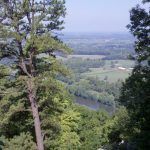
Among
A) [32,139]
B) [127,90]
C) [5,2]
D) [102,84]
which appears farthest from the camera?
[102,84]

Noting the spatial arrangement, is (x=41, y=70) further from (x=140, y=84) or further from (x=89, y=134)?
(x=89, y=134)

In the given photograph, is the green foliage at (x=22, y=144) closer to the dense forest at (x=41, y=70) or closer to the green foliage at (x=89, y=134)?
the dense forest at (x=41, y=70)

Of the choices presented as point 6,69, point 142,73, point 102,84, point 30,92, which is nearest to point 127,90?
point 142,73

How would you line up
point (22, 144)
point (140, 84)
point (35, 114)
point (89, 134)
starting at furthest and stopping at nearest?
point (89, 134) < point (22, 144) < point (35, 114) < point (140, 84)

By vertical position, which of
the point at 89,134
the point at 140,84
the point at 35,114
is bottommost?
the point at 89,134

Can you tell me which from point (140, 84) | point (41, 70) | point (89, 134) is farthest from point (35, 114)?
point (89, 134)

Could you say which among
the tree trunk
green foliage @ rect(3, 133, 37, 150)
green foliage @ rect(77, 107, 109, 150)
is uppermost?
the tree trunk

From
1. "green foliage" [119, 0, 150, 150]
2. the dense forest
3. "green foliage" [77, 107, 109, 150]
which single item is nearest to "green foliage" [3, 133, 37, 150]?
the dense forest

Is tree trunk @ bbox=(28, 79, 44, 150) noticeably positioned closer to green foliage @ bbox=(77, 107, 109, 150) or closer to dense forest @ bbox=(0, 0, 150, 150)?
dense forest @ bbox=(0, 0, 150, 150)

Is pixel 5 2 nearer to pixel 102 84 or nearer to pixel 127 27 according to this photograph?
pixel 127 27

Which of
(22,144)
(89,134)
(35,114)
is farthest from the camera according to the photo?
(89,134)

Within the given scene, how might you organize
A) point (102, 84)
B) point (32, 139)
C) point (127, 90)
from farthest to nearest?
point (102, 84) → point (32, 139) → point (127, 90)

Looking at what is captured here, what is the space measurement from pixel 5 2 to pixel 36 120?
5199mm

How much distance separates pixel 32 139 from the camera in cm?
2088
